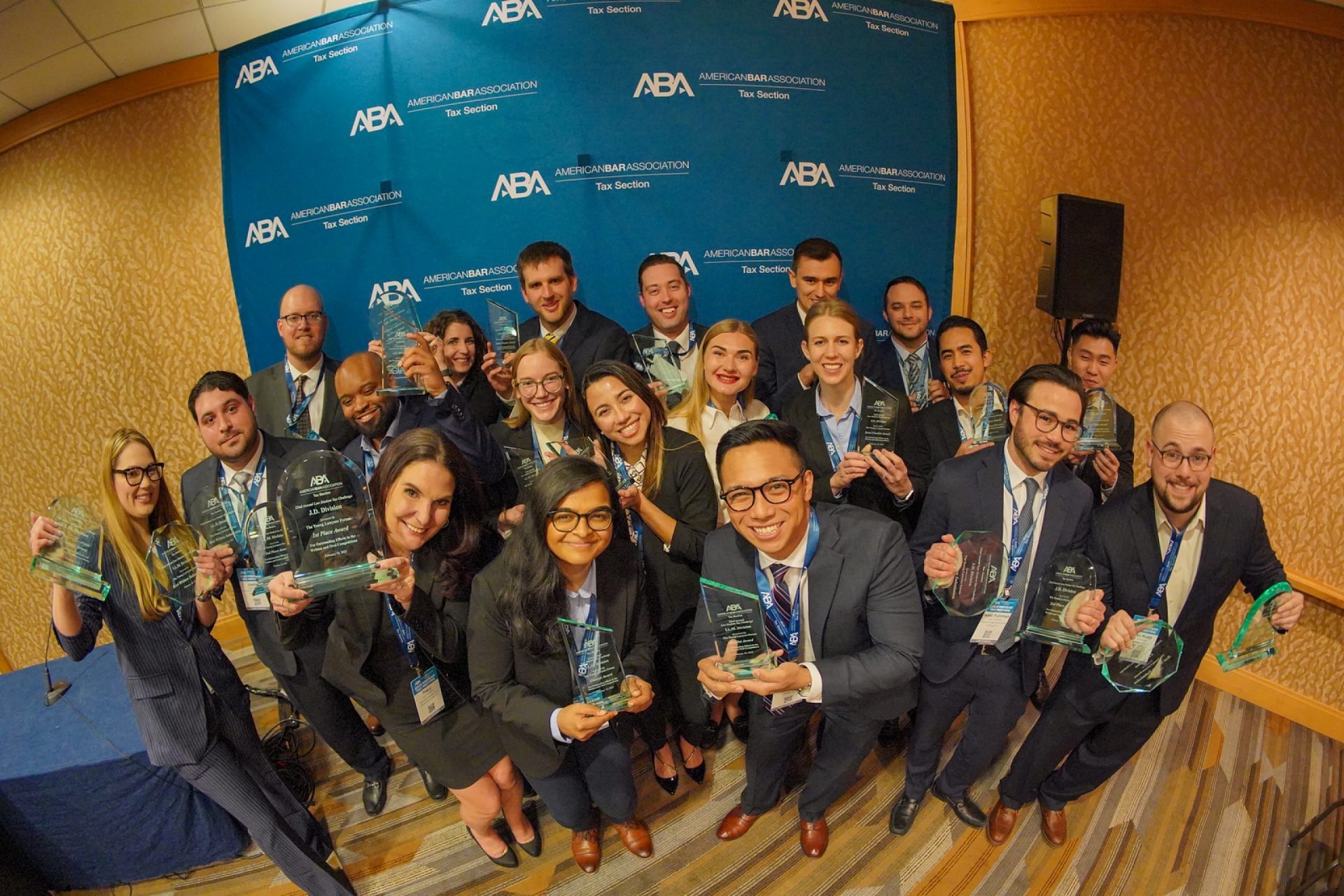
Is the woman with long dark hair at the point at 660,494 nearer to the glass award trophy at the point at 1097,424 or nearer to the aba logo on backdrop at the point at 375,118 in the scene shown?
A: the glass award trophy at the point at 1097,424

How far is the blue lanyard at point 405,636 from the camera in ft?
5.81

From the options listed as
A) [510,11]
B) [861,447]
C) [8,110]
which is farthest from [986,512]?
[8,110]

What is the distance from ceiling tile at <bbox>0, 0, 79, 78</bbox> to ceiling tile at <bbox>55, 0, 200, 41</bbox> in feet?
→ 0.17

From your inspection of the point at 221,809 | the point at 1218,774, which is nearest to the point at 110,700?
the point at 221,809

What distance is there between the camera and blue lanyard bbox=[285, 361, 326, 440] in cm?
273

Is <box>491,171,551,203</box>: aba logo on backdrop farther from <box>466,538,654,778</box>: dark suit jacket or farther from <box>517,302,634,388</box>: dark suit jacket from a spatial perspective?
<box>466,538,654,778</box>: dark suit jacket

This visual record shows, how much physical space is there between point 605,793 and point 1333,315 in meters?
4.56

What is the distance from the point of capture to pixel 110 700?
2.35 metres

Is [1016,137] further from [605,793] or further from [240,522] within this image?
[240,522]

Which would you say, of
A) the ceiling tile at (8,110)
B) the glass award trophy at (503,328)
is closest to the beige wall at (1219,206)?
the glass award trophy at (503,328)

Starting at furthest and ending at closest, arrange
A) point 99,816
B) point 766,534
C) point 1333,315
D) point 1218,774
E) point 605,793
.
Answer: point 1333,315
point 1218,774
point 99,816
point 605,793
point 766,534

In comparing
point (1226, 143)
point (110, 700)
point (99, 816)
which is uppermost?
point (1226, 143)

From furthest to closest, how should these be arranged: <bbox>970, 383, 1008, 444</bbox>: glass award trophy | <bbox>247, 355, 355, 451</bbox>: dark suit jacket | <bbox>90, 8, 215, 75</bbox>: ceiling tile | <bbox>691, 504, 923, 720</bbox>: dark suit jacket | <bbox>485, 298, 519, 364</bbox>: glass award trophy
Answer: <bbox>90, 8, 215, 75</bbox>: ceiling tile
<bbox>247, 355, 355, 451</bbox>: dark suit jacket
<bbox>485, 298, 519, 364</bbox>: glass award trophy
<bbox>970, 383, 1008, 444</bbox>: glass award trophy
<bbox>691, 504, 923, 720</bbox>: dark suit jacket

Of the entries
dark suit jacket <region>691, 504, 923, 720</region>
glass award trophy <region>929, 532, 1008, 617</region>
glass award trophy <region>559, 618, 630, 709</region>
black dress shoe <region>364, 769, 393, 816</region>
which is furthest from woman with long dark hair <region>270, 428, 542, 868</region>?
glass award trophy <region>929, 532, 1008, 617</region>
